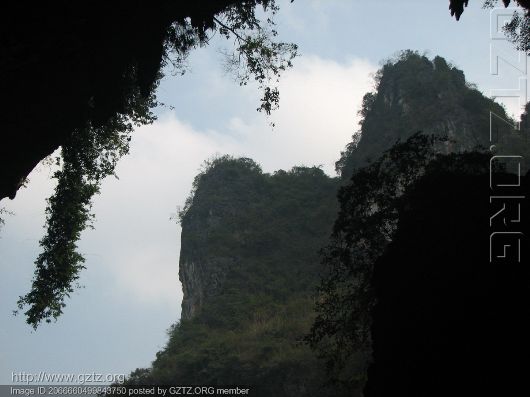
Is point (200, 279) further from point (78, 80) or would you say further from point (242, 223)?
point (78, 80)

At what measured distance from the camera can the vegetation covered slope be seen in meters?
34.3

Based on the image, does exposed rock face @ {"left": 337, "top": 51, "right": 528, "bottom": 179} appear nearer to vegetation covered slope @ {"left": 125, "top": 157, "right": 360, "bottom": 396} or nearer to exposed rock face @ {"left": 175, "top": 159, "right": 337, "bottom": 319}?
exposed rock face @ {"left": 175, "top": 159, "right": 337, "bottom": 319}

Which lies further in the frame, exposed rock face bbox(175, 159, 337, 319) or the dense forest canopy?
exposed rock face bbox(175, 159, 337, 319)

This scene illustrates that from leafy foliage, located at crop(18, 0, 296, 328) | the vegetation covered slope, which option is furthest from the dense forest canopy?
the vegetation covered slope

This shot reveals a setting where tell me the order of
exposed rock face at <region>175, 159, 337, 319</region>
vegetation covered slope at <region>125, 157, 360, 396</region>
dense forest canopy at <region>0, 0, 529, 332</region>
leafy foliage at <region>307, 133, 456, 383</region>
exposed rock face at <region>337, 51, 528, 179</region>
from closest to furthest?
dense forest canopy at <region>0, 0, 529, 332</region>
leafy foliage at <region>307, 133, 456, 383</region>
vegetation covered slope at <region>125, 157, 360, 396</region>
exposed rock face at <region>337, 51, 528, 179</region>
exposed rock face at <region>175, 159, 337, 319</region>

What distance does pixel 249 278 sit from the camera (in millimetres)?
49031

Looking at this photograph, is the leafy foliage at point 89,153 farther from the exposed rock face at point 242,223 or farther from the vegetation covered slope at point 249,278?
the exposed rock face at point 242,223

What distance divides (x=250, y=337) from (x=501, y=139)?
1068 inches

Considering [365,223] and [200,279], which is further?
[200,279]

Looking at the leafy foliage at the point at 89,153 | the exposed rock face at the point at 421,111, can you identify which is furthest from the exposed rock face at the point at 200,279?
the leafy foliage at the point at 89,153

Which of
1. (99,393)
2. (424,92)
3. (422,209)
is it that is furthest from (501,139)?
(99,393)

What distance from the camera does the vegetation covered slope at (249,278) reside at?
1352 inches

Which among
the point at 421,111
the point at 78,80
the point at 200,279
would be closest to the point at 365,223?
the point at 78,80

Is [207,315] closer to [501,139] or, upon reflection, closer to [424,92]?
[501,139]
